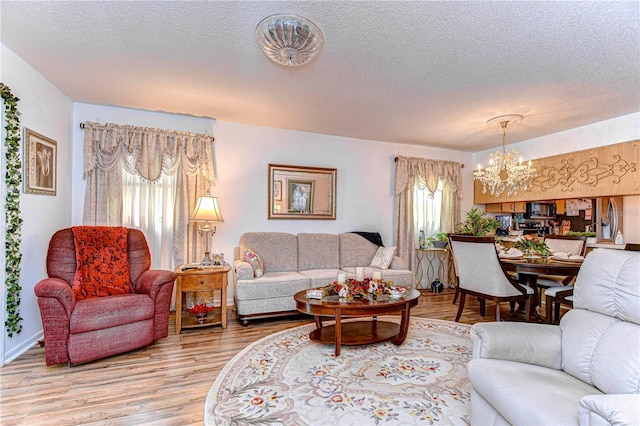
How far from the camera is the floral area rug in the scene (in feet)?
6.07

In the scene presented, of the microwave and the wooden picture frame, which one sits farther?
the microwave

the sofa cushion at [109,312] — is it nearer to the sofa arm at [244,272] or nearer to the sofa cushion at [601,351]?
the sofa arm at [244,272]

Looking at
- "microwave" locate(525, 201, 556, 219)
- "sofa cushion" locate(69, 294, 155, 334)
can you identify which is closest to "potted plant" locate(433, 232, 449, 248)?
"microwave" locate(525, 201, 556, 219)

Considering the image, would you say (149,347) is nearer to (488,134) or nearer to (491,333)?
(491,333)

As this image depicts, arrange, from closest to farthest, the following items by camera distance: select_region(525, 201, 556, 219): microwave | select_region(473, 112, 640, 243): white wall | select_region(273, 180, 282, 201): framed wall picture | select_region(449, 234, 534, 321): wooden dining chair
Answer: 1. select_region(449, 234, 534, 321): wooden dining chair
2. select_region(473, 112, 640, 243): white wall
3. select_region(273, 180, 282, 201): framed wall picture
4. select_region(525, 201, 556, 219): microwave

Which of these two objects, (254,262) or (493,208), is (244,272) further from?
(493,208)

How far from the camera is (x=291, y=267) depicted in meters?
4.25

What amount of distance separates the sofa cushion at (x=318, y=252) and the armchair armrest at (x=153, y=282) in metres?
1.81

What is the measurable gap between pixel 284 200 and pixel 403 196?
6.75 ft

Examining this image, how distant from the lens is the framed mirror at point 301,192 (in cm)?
450

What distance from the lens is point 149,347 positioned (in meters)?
2.84

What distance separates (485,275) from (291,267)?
2.36 m

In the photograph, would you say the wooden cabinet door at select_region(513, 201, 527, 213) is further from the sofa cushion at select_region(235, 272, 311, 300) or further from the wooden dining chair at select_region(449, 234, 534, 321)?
the sofa cushion at select_region(235, 272, 311, 300)

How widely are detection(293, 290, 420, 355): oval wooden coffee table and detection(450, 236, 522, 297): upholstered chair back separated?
2.75 feet
